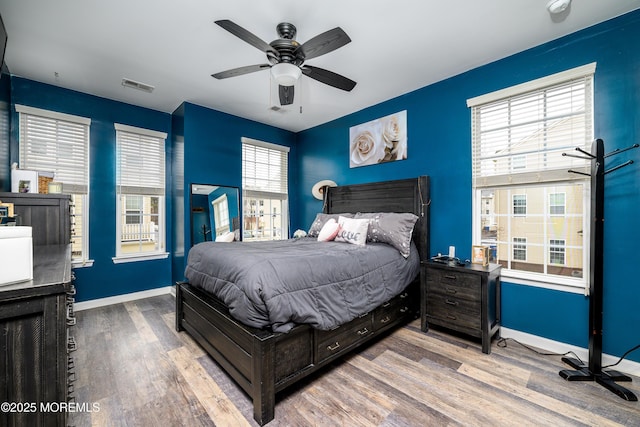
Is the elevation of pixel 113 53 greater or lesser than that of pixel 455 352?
greater

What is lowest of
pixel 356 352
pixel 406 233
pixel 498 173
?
pixel 356 352

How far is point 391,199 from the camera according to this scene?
3.58 m

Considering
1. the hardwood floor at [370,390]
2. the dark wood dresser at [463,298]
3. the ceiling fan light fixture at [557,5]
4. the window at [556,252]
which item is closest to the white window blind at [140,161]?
the hardwood floor at [370,390]

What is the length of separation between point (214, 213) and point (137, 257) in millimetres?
1240

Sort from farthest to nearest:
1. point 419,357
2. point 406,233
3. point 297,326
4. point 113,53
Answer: point 406,233 < point 113,53 < point 419,357 < point 297,326

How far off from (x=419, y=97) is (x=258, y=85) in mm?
2060

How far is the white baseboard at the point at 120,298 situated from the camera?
345cm

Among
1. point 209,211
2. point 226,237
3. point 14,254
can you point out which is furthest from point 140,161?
point 14,254

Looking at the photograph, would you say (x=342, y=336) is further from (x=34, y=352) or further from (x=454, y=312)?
(x=34, y=352)

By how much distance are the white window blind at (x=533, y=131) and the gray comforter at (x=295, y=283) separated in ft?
4.97

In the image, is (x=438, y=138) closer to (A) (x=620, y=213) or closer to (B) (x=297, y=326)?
(A) (x=620, y=213)

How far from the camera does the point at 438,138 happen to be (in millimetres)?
3232

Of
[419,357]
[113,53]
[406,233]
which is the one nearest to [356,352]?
[419,357]

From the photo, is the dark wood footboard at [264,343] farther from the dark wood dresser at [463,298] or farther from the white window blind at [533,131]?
the white window blind at [533,131]
